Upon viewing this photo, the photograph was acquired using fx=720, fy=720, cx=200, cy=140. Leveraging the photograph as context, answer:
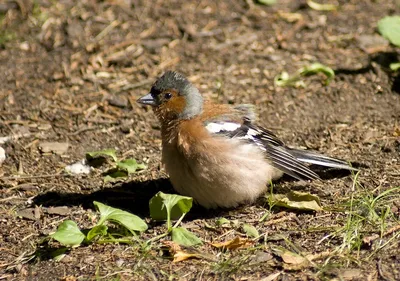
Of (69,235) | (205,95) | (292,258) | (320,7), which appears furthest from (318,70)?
(69,235)

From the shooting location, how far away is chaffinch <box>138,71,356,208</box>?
559 cm

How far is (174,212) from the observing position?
5430 mm

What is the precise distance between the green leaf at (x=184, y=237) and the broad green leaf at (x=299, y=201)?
0.85m

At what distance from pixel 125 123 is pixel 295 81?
6.52ft

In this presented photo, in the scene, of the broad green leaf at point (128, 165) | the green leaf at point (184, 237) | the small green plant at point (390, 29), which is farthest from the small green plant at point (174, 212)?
the small green plant at point (390, 29)

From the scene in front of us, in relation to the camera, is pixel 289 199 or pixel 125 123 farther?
pixel 125 123

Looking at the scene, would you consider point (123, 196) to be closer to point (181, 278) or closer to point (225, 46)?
point (181, 278)

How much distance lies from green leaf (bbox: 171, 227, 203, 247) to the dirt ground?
0.11 meters

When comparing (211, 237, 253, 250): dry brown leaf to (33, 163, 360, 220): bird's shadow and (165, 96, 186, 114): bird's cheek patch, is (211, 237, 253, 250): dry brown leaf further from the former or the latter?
(165, 96, 186, 114): bird's cheek patch

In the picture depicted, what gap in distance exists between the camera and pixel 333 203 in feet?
18.5

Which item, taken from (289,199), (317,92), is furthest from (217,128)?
(317,92)

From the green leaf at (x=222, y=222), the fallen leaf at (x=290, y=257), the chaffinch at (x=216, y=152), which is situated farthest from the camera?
the chaffinch at (x=216, y=152)

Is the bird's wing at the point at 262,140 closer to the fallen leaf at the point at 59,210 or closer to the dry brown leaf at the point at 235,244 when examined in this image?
the dry brown leaf at the point at 235,244

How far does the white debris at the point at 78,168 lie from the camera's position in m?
6.50
